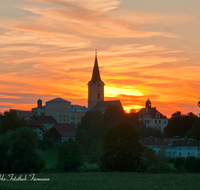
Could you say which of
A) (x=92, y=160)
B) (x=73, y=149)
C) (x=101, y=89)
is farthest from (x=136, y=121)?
(x=101, y=89)

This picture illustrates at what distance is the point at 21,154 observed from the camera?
57.1 metres

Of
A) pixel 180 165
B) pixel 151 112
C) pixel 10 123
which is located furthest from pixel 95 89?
pixel 180 165

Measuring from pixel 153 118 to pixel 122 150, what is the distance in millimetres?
115257

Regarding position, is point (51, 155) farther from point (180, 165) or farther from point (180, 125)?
point (180, 125)

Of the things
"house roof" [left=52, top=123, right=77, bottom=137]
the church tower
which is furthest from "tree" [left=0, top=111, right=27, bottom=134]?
the church tower

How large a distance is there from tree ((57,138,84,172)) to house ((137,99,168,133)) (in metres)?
96.4

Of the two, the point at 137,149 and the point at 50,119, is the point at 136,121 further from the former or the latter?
the point at 137,149

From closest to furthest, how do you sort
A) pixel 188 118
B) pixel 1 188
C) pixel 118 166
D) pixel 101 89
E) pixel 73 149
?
pixel 1 188 → pixel 118 166 → pixel 73 149 → pixel 188 118 → pixel 101 89

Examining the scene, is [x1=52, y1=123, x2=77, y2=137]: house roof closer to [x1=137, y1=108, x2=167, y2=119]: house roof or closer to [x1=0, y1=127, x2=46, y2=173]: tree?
[x1=137, y1=108, x2=167, y2=119]: house roof

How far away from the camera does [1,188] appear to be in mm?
28578

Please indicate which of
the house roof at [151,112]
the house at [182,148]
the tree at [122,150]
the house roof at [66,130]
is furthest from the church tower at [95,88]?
the tree at [122,150]

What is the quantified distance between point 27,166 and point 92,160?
24416mm

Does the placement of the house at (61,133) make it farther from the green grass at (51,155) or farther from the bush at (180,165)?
the bush at (180,165)

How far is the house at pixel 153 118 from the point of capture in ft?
521
